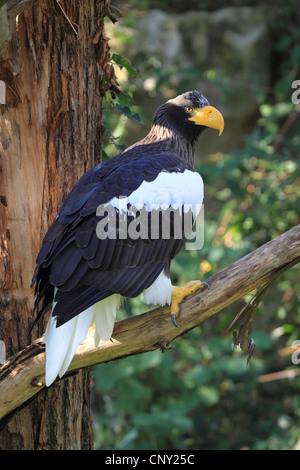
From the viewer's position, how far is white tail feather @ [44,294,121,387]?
6.76 feet

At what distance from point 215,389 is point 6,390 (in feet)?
10.9

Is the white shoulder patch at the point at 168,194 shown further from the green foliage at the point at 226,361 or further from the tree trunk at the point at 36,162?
the green foliage at the point at 226,361

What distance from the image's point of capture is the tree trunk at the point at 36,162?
2471 mm

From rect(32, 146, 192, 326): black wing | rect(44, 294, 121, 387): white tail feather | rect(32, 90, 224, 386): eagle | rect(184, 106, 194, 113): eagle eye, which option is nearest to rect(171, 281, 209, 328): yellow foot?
rect(32, 90, 224, 386): eagle

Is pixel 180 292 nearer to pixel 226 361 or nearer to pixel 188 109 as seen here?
pixel 188 109

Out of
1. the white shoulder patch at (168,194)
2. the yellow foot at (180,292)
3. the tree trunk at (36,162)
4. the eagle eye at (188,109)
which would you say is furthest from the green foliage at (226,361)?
the yellow foot at (180,292)

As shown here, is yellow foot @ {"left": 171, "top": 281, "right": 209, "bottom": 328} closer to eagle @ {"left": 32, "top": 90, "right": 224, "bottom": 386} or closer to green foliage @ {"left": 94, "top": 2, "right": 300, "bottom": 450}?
eagle @ {"left": 32, "top": 90, "right": 224, "bottom": 386}

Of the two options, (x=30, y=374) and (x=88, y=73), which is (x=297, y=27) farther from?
(x=30, y=374)

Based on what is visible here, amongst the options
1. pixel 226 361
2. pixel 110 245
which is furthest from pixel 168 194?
pixel 226 361

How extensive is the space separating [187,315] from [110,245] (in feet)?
1.48

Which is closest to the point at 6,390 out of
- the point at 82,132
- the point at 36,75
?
the point at 82,132

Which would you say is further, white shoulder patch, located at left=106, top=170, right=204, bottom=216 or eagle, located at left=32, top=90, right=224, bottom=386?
white shoulder patch, located at left=106, top=170, right=204, bottom=216

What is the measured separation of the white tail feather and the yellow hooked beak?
113 centimetres

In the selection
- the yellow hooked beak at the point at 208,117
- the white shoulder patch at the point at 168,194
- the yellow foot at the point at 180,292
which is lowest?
the yellow foot at the point at 180,292
